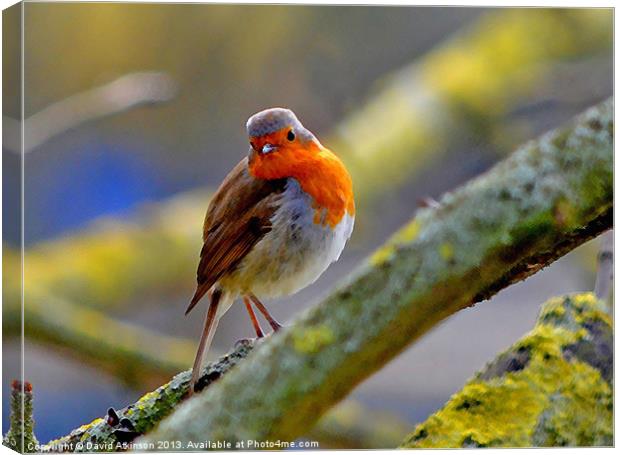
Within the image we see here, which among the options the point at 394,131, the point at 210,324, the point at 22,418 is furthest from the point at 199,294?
the point at 394,131

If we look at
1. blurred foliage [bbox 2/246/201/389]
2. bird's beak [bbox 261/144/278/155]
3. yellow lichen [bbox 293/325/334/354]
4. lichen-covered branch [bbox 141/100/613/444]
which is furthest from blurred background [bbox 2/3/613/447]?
yellow lichen [bbox 293/325/334/354]

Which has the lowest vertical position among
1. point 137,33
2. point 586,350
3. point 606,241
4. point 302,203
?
point 586,350

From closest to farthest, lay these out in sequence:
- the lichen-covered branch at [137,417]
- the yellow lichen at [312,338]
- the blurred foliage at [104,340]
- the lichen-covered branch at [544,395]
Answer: the yellow lichen at [312,338]
the lichen-covered branch at [544,395]
the lichen-covered branch at [137,417]
the blurred foliage at [104,340]

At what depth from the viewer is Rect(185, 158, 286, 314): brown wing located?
3.23 metres

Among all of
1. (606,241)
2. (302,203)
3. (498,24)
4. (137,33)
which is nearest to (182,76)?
(137,33)

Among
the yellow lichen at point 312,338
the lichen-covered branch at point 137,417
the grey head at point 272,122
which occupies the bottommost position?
the yellow lichen at point 312,338

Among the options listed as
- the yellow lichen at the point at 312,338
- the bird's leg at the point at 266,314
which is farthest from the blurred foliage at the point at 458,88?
the yellow lichen at the point at 312,338

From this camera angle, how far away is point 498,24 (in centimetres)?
343

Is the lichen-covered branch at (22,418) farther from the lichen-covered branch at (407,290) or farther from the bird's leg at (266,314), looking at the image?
the bird's leg at (266,314)

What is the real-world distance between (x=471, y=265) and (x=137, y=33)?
1198 millimetres

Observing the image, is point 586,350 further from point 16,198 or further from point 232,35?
point 16,198

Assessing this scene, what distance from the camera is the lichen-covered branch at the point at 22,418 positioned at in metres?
3.15

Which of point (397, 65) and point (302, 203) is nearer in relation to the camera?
point (302, 203)

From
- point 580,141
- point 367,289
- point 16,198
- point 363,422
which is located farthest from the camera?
point 363,422
